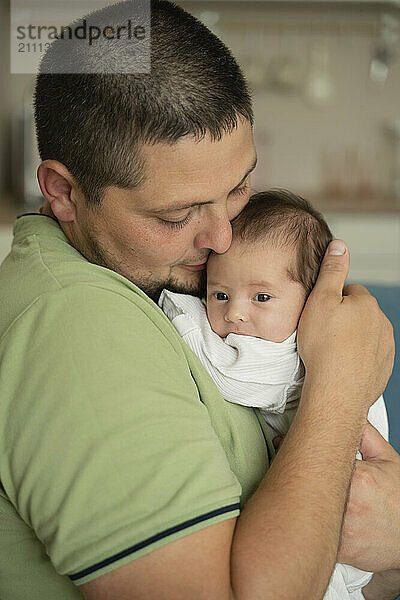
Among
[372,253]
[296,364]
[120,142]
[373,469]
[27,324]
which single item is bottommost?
[372,253]

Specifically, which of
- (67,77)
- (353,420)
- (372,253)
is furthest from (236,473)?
(372,253)

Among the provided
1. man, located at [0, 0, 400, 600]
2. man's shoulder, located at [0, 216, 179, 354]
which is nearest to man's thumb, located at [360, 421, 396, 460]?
man, located at [0, 0, 400, 600]

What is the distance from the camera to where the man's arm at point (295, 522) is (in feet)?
2.51

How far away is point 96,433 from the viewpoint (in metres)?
0.79

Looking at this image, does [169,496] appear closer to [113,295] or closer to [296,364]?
[113,295]

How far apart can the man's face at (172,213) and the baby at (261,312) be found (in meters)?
0.05

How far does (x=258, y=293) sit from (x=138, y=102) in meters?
0.37

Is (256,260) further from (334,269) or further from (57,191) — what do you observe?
(57,191)

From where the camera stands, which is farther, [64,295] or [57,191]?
[57,191]

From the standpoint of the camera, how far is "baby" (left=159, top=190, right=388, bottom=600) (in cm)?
115

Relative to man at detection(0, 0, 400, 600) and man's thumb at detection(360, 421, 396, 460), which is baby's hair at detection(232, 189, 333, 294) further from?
man's thumb at detection(360, 421, 396, 460)

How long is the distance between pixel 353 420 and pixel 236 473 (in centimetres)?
17

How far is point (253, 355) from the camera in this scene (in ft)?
3.81

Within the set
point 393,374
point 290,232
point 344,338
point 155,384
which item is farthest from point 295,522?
point 393,374
